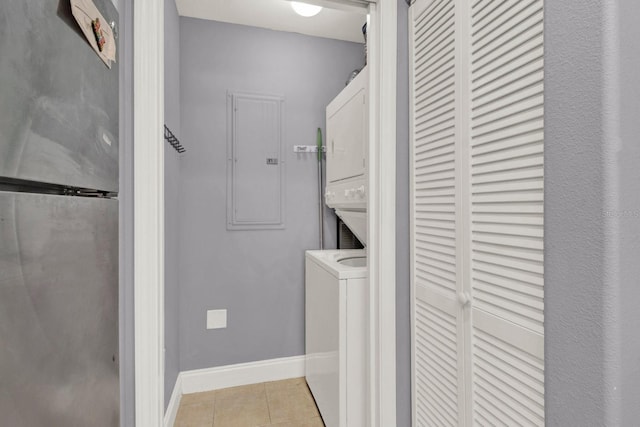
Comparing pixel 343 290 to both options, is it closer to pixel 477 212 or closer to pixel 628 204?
pixel 477 212

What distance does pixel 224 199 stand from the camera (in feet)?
7.68

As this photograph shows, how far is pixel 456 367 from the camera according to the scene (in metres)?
1.12

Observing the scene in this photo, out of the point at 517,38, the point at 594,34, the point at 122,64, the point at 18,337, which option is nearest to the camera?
the point at 18,337

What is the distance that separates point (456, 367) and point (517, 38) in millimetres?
1031

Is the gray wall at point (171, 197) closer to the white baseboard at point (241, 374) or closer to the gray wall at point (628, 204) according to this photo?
the white baseboard at point (241, 374)

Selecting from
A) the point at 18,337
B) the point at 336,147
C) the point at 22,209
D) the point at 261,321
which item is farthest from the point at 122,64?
the point at 261,321

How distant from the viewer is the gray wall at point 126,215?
1042 mm

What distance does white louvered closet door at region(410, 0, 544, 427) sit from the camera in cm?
84

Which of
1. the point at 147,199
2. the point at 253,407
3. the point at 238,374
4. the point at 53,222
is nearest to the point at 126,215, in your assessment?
the point at 147,199

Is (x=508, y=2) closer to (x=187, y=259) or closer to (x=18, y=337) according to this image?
(x=18, y=337)

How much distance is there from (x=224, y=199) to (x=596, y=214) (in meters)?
2.10

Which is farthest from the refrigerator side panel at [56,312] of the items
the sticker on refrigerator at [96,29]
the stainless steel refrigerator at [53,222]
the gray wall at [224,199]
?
the gray wall at [224,199]

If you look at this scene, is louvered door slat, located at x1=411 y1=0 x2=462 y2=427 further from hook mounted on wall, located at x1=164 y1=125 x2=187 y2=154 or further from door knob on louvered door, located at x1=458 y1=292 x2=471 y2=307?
hook mounted on wall, located at x1=164 y1=125 x2=187 y2=154

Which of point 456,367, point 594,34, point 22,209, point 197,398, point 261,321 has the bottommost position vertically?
point 197,398
